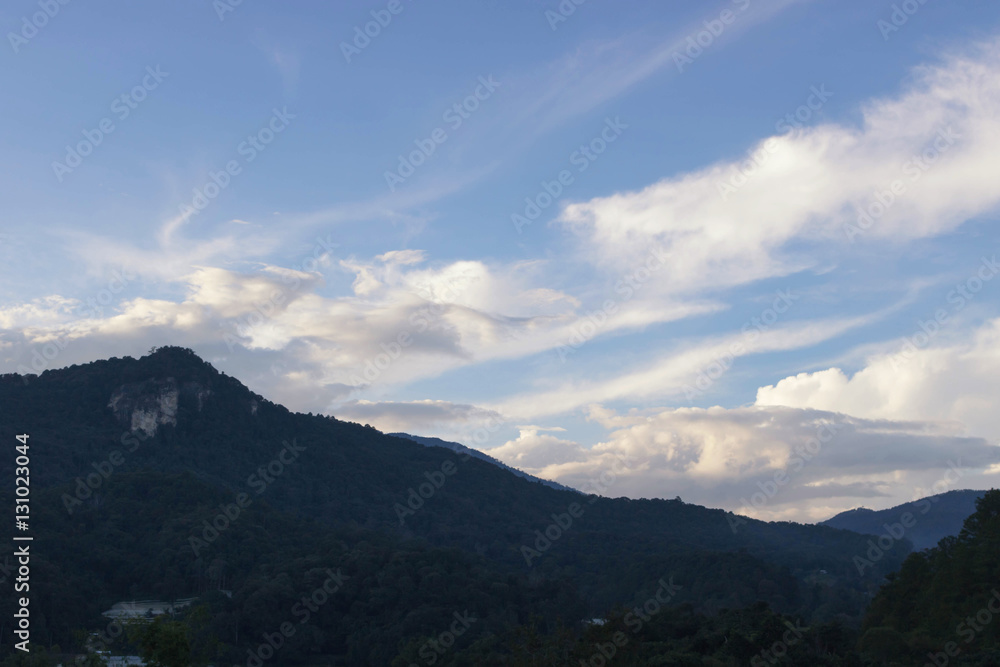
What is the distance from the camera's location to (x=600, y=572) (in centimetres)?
15275

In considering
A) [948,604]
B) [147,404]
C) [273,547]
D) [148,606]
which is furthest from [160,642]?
[147,404]

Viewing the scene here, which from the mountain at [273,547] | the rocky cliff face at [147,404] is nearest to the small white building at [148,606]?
the mountain at [273,547]

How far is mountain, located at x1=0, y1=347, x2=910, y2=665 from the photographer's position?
89.2 m

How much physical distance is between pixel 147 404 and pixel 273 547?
80.0 metres

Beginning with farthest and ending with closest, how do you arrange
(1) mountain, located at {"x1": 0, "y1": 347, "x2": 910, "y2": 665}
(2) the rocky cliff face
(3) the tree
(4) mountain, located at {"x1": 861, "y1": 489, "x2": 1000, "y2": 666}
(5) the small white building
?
(2) the rocky cliff face, (5) the small white building, (1) mountain, located at {"x1": 0, "y1": 347, "x2": 910, "y2": 665}, (4) mountain, located at {"x1": 861, "y1": 489, "x2": 1000, "y2": 666}, (3) the tree

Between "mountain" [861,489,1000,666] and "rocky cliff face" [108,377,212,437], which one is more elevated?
"rocky cliff face" [108,377,212,437]

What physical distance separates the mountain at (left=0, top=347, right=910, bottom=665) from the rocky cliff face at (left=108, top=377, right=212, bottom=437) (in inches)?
14.9

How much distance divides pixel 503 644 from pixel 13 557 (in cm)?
5530

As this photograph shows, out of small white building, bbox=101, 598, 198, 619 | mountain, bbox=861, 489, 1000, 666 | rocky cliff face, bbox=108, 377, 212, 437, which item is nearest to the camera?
mountain, bbox=861, 489, 1000, 666

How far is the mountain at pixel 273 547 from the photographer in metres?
89.2

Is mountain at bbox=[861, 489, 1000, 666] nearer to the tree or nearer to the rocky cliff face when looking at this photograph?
the tree

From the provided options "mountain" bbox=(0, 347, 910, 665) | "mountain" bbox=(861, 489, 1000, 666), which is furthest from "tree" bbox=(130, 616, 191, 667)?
"mountain" bbox=(861, 489, 1000, 666)

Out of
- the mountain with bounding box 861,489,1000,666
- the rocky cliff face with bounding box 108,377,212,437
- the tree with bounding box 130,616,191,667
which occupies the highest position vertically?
the rocky cliff face with bounding box 108,377,212,437

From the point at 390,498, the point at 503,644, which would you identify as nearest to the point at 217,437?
the point at 390,498
